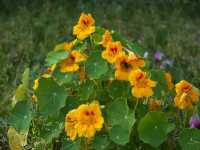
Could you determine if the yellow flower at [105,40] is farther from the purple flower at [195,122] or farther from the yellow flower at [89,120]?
the purple flower at [195,122]

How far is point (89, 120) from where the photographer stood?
3018 millimetres

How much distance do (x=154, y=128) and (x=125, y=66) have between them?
33 cm

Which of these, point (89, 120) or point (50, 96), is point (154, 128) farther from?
point (50, 96)

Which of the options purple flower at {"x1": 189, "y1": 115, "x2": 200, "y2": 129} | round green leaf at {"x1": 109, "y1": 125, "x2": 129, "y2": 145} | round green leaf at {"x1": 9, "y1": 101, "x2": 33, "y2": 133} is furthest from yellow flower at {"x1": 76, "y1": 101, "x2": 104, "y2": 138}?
purple flower at {"x1": 189, "y1": 115, "x2": 200, "y2": 129}

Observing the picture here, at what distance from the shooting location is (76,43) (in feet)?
11.1

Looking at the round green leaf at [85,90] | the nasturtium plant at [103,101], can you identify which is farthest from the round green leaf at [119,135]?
the round green leaf at [85,90]

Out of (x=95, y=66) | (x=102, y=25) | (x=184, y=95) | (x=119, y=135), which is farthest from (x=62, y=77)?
(x=102, y=25)

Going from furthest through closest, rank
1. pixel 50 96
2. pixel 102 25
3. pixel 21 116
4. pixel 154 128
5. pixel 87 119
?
pixel 102 25 < pixel 21 116 < pixel 50 96 < pixel 154 128 < pixel 87 119

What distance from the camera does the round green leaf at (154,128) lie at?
3100 mm

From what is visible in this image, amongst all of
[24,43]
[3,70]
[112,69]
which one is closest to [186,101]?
[112,69]

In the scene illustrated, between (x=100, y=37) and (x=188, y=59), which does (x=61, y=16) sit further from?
(x=100, y=37)

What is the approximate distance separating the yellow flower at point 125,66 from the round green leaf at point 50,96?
284 mm

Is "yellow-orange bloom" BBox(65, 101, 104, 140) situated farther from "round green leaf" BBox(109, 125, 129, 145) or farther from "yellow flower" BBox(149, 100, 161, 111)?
"yellow flower" BBox(149, 100, 161, 111)

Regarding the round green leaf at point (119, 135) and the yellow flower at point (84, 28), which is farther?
the yellow flower at point (84, 28)
